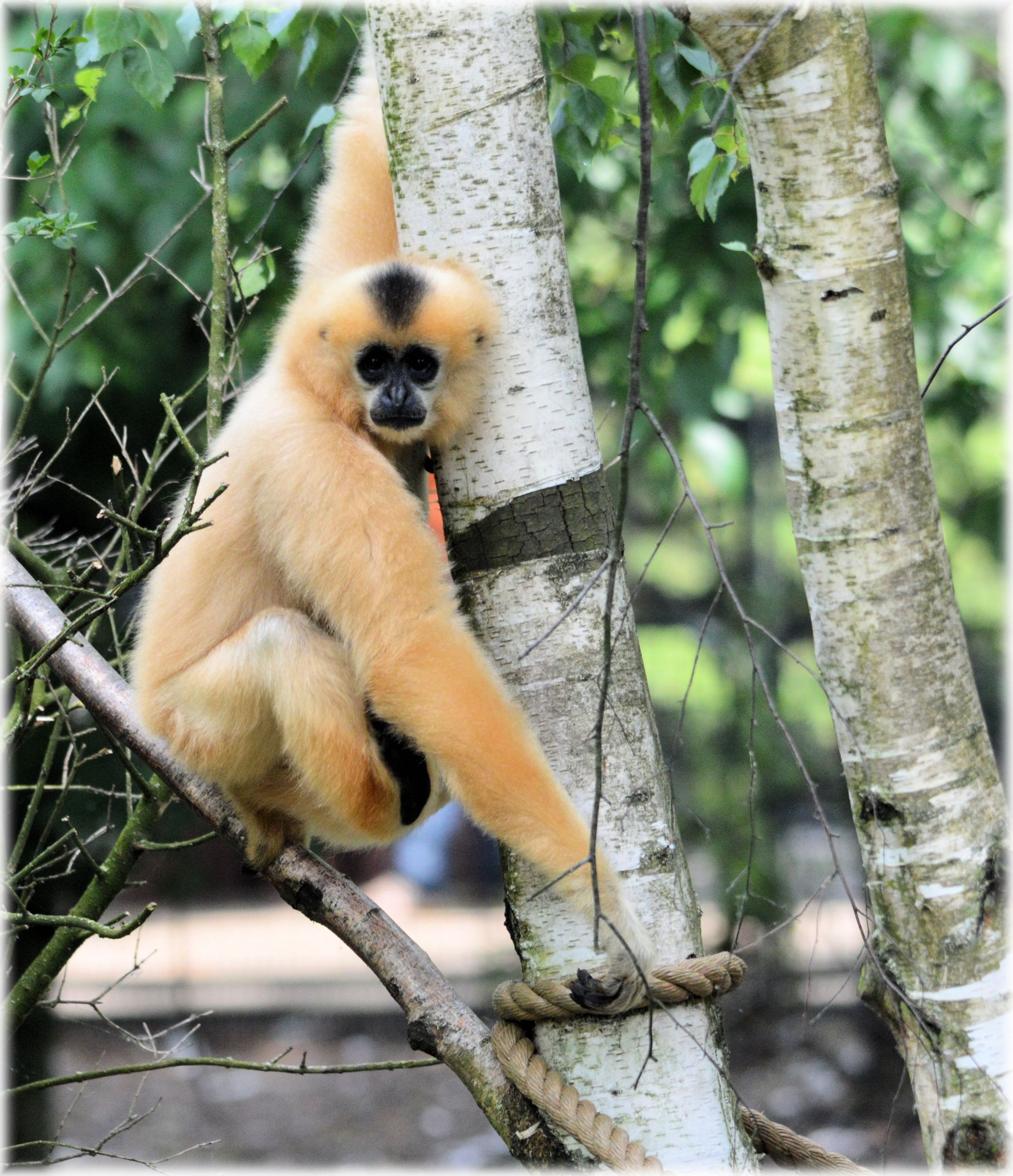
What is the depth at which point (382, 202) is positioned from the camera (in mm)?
3242

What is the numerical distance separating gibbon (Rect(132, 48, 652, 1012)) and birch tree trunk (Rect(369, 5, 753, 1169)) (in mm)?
77

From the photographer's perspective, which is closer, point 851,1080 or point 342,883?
point 342,883

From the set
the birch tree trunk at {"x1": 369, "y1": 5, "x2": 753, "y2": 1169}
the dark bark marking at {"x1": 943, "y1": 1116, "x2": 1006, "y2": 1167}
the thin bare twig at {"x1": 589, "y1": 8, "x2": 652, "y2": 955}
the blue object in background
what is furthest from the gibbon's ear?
the blue object in background

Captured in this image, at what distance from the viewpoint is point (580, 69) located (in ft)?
10.4

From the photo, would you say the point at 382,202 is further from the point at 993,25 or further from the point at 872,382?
the point at 993,25

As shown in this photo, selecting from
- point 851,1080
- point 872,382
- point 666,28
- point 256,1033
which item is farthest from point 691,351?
point 256,1033

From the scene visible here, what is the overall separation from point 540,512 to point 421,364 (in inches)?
40.0

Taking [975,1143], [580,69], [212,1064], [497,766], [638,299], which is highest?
[580,69]

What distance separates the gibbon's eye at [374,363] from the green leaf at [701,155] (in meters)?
0.95

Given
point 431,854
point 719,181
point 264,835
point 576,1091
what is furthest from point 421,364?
point 431,854

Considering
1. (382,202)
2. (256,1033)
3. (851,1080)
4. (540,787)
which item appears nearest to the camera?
(540,787)

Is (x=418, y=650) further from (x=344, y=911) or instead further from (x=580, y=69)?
(x=580, y=69)

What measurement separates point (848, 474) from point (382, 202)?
5.40ft

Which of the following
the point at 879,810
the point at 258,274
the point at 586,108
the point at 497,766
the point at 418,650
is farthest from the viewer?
the point at 258,274
